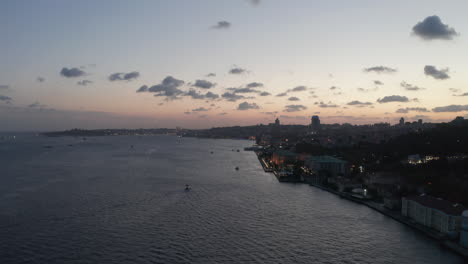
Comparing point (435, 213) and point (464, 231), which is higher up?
point (435, 213)

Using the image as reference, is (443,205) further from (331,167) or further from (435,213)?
(331,167)

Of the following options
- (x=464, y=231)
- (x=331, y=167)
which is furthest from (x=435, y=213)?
(x=331, y=167)

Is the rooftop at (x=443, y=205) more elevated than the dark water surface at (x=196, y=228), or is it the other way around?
the rooftop at (x=443, y=205)

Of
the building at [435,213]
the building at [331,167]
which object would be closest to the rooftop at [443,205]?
the building at [435,213]

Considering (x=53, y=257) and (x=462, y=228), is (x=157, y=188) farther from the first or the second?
(x=462, y=228)

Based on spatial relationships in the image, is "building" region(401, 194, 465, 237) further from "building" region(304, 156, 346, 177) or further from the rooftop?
"building" region(304, 156, 346, 177)

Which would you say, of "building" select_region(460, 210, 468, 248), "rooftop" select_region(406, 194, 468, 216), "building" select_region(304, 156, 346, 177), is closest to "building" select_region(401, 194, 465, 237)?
"rooftop" select_region(406, 194, 468, 216)

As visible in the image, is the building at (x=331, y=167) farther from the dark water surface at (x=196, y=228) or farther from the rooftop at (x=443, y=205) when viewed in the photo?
the rooftop at (x=443, y=205)

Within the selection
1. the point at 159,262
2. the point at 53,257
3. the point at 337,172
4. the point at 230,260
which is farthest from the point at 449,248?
the point at 337,172
